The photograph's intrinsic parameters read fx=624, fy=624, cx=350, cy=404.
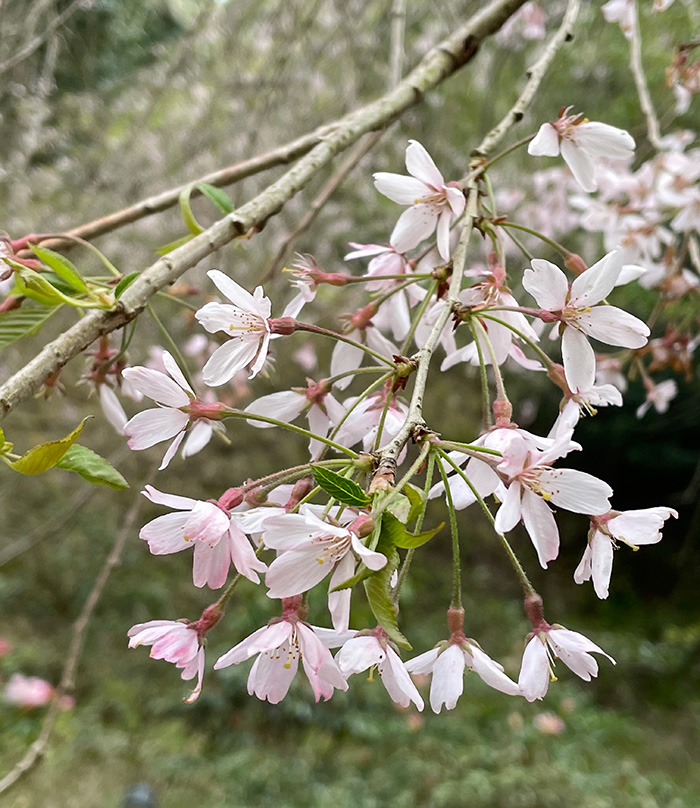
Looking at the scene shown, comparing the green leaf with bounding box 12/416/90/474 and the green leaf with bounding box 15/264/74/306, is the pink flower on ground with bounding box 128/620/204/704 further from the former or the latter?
the green leaf with bounding box 15/264/74/306

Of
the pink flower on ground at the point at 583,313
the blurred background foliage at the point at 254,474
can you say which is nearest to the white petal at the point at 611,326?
the pink flower on ground at the point at 583,313

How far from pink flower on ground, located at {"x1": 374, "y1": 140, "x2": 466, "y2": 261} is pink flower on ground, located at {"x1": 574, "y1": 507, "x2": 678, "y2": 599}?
28 cm

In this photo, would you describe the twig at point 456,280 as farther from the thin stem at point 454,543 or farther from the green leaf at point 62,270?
the green leaf at point 62,270

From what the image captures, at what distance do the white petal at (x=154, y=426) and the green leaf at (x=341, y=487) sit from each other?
0.64 ft

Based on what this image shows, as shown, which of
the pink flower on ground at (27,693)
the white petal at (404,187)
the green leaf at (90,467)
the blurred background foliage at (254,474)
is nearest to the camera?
the green leaf at (90,467)

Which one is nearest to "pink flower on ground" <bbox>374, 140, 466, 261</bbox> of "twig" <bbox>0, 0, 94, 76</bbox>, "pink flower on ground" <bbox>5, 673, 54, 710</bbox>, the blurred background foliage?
"twig" <bbox>0, 0, 94, 76</bbox>

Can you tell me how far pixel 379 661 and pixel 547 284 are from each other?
33 cm

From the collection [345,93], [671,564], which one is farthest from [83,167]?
[671,564]

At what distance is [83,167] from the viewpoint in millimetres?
2803

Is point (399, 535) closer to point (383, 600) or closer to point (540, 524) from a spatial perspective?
point (383, 600)

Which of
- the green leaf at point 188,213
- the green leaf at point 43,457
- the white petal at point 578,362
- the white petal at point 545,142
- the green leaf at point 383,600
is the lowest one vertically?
the white petal at point 578,362

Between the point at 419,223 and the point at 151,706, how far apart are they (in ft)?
9.28

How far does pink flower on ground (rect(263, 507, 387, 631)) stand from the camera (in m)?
0.38

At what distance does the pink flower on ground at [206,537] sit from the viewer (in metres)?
0.42
